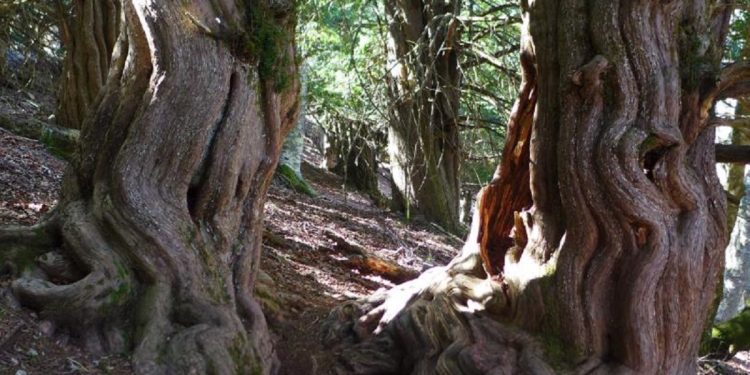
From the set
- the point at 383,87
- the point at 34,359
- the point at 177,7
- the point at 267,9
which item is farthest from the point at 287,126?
the point at 383,87

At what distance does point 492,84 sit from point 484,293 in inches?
212

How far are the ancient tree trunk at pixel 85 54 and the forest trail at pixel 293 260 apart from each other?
0.77 m

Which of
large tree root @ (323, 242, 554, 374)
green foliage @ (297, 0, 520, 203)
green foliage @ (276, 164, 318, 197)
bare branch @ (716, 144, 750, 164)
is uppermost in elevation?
green foliage @ (297, 0, 520, 203)

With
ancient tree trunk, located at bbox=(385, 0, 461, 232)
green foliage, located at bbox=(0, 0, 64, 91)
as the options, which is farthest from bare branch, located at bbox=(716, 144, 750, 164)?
green foliage, located at bbox=(0, 0, 64, 91)

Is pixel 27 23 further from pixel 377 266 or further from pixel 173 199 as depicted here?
pixel 173 199

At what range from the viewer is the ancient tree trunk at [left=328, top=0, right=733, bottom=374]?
449 centimetres

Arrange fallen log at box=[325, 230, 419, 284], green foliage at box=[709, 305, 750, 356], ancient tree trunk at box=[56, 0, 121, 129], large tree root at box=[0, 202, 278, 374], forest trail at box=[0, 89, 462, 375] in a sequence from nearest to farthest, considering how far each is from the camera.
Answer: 1. forest trail at box=[0, 89, 462, 375]
2. large tree root at box=[0, 202, 278, 374]
3. fallen log at box=[325, 230, 419, 284]
4. green foliage at box=[709, 305, 750, 356]
5. ancient tree trunk at box=[56, 0, 121, 129]

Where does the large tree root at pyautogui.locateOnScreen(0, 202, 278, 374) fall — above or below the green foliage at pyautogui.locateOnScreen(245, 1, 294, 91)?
below

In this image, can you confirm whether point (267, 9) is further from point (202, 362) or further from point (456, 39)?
point (456, 39)

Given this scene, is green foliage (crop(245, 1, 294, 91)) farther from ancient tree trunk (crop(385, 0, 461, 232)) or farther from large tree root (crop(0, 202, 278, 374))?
ancient tree trunk (crop(385, 0, 461, 232))

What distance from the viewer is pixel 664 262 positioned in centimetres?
449

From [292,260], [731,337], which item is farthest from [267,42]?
[731,337]

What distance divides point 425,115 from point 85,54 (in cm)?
437

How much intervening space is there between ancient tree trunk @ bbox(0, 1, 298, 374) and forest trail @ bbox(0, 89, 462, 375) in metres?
0.18
